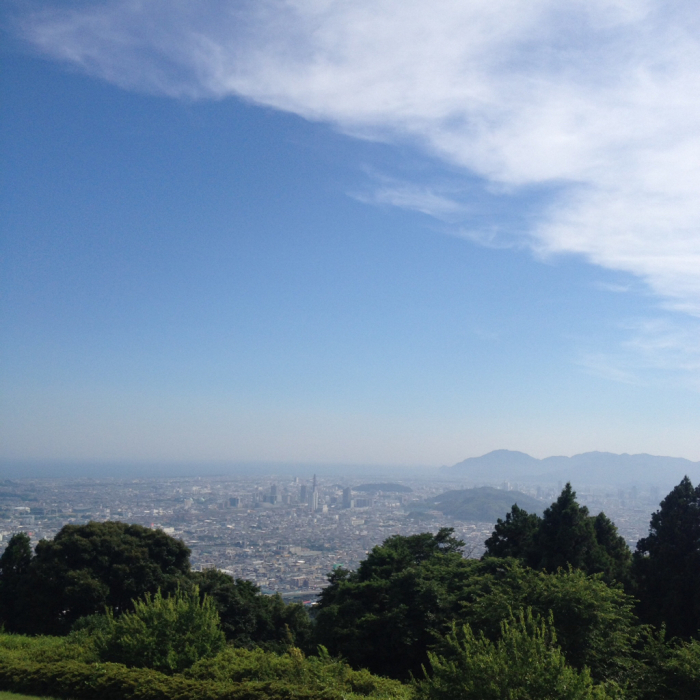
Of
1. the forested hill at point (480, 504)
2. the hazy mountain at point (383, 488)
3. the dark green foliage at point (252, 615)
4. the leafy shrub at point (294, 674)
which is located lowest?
the hazy mountain at point (383, 488)

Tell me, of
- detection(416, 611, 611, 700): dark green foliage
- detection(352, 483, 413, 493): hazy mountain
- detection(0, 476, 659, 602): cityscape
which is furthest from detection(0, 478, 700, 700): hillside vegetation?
detection(352, 483, 413, 493): hazy mountain

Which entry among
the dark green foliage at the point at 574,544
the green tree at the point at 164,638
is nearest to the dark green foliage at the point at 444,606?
the dark green foliage at the point at 574,544

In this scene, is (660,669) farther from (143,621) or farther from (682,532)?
(682,532)

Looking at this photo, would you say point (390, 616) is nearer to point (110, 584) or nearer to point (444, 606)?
point (444, 606)

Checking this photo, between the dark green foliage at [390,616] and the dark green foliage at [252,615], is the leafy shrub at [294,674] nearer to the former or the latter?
the dark green foliage at [390,616]

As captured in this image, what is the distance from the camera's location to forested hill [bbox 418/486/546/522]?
84.6 metres

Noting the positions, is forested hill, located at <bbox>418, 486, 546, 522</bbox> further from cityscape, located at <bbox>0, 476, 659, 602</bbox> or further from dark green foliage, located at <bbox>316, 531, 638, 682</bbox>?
dark green foliage, located at <bbox>316, 531, 638, 682</bbox>

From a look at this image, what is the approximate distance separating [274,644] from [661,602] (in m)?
12.5

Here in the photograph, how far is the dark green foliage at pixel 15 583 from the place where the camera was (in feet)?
60.8

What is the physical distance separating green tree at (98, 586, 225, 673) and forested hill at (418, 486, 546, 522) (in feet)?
250

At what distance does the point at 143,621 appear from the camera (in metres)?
10.6

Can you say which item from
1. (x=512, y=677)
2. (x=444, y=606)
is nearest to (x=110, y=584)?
(x=444, y=606)

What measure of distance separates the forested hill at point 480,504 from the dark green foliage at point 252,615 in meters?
64.7

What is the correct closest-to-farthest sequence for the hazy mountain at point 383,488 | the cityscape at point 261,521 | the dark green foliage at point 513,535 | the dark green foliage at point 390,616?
the dark green foliage at point 390,616 → the dark green foliage at point 513,535 → the cityscape at point 261,521 → the hazy mountain at point 383,488
